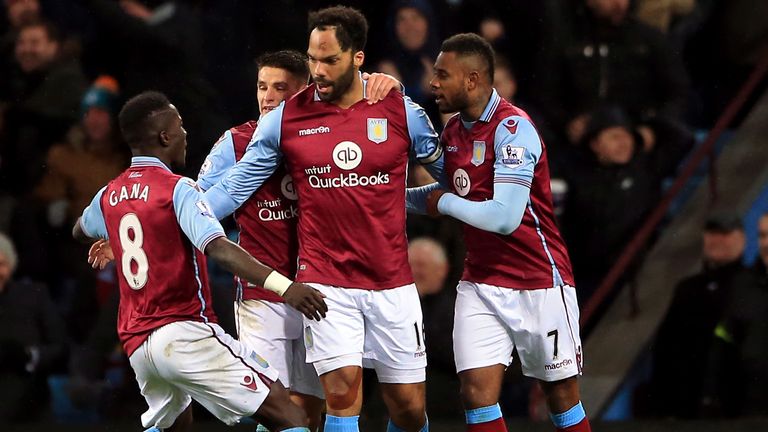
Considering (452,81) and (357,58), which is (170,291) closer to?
(357,58)

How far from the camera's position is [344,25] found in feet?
16.7

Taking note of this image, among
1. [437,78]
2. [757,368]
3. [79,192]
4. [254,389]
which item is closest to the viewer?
[254,389]

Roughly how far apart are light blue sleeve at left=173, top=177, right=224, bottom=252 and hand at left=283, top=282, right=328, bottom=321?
0.32 meters

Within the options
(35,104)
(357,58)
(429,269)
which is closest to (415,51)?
(429,269)

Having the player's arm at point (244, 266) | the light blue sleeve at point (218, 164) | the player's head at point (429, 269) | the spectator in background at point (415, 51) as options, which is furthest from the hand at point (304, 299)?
the spectator in background at point (415, 51)

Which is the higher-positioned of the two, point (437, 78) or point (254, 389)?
point (437, 78)

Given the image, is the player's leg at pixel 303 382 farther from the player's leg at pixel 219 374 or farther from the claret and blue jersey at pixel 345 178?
the player's leg at pixel 219 374

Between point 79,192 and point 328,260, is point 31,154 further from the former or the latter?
point 328,260

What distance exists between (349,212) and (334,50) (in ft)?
2.01

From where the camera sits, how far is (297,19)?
8867 millimetres

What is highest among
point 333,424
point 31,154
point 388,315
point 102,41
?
point 102,41

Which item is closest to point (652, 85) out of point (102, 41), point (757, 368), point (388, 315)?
point (757, 368)

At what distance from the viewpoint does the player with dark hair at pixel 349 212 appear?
16.5ft

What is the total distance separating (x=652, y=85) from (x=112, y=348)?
384 cm
